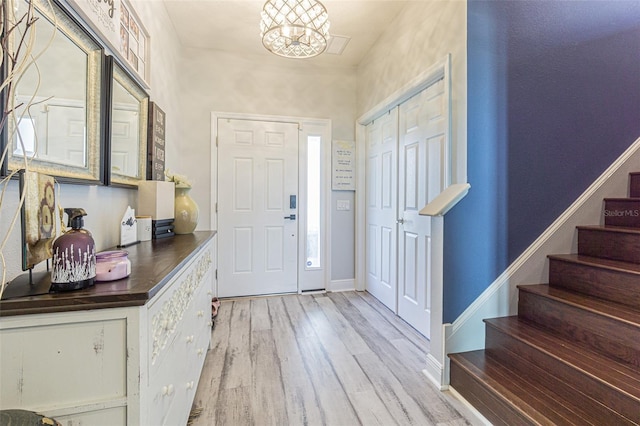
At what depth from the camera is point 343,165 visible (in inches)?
139

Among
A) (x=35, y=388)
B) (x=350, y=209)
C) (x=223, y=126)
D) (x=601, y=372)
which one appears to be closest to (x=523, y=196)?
(x=601, y=372)

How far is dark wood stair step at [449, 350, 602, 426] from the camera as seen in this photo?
1.24 meters

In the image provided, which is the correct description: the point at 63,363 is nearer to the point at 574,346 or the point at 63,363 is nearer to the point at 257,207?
the point at 574,346

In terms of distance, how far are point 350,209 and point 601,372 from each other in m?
2.61

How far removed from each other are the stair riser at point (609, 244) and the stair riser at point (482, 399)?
44.9 inches

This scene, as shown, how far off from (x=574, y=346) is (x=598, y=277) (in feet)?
1.43

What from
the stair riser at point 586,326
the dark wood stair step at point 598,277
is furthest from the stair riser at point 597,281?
the stair riser at point 586,326

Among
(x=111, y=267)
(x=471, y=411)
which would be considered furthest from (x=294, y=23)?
(x=471, y=411)

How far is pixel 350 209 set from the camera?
362cm

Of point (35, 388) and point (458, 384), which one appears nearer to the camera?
point (35, 388)

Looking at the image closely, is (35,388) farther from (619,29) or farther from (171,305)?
(619,29)

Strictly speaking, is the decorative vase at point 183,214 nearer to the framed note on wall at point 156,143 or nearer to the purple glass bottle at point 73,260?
the framed note on wall at point 156,143

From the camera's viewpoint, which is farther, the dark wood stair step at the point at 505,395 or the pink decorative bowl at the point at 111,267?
the dark wood stair step at the point at 505,395

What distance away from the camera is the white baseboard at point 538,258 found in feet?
5.82
